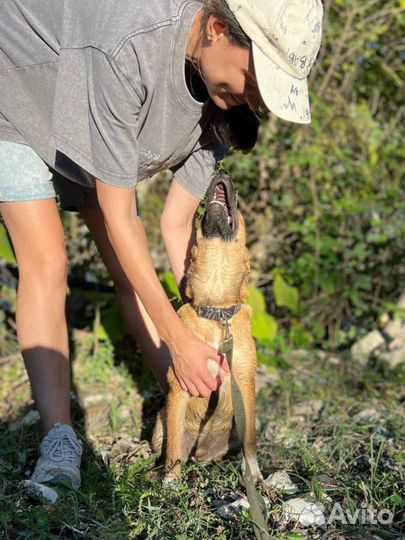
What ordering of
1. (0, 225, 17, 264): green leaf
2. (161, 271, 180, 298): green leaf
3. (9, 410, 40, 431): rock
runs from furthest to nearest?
(161, 271, 180, 298): green leaf
(9, 410, 40, 431): rock
(0, 225, 17, 264): green leaf

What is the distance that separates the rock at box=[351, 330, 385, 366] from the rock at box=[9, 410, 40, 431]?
250 cm

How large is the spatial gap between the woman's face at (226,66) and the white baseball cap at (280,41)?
0.07 meters

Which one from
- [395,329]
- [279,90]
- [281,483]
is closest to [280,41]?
[279,90]

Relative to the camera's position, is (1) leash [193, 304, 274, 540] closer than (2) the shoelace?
Yes

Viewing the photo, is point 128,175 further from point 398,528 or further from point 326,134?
point 326,134

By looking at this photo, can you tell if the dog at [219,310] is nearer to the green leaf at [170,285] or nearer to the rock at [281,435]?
the rock at [281,435]

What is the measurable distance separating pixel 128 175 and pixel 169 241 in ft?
3.35

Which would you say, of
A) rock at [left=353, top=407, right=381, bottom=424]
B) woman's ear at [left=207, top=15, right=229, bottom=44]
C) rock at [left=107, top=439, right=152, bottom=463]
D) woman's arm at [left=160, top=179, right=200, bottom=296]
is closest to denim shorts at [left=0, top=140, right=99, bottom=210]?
woman's arm at [left=160, top=179, right=200, bottom=296]

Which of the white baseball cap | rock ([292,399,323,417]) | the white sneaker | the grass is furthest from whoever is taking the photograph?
rock ([292,399,323,417])

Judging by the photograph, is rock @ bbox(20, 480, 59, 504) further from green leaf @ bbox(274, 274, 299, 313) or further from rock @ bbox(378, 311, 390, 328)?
rock @ bbox(378, 311, 390, 328)

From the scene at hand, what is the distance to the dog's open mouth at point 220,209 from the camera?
335 centimetres

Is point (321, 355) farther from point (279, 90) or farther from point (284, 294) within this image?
point (279, 90)

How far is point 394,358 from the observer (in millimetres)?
5348

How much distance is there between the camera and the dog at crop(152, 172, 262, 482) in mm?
3375
